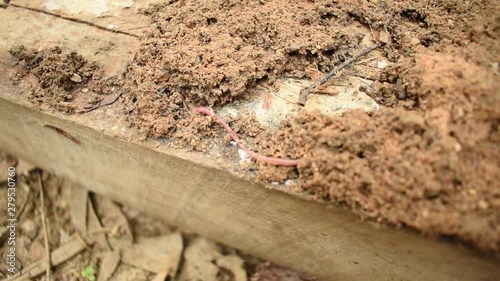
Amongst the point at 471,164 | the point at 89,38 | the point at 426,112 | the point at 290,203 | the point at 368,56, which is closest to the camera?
the point at 471,164

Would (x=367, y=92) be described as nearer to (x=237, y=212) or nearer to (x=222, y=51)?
(x=222, y=51)

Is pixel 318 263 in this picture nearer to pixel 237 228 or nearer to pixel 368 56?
pixel 237 228

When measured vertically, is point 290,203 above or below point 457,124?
below

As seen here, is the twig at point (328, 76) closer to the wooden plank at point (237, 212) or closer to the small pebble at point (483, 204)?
the wooden plank at point (237, 212)

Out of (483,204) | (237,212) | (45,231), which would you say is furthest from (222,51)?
(45,231)

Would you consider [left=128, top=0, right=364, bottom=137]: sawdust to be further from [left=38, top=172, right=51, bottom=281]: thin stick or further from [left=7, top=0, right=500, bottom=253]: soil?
[left=38, top=172, right=51, bottom=281]: thin stick

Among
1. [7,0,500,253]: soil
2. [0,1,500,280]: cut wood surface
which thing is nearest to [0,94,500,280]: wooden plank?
[0,1,500,280]: cut wood surface

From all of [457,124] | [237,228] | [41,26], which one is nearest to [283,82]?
[457,124]
